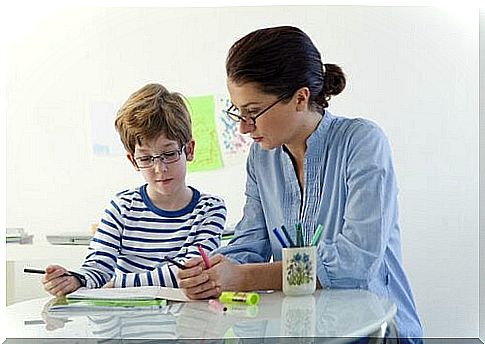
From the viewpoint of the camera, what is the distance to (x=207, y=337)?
1.80 m

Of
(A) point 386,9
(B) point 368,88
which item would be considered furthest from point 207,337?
(A) point 386,9

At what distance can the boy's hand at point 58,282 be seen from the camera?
2.51m

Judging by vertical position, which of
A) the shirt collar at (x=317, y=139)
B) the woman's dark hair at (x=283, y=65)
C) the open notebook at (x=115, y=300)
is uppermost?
the woman's dark hair at (x=283, y=65)

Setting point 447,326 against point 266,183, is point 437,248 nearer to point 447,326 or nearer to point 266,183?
point 447,326

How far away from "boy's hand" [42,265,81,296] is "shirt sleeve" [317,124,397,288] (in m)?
0.72

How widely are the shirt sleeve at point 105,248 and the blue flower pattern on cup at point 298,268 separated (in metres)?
0.70

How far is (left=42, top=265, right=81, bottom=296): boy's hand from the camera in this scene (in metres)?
2.51

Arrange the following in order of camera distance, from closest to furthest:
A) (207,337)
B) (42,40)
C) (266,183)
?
(207,337) → (266,183) → (42,40)

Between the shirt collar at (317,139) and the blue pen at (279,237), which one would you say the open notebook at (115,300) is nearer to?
the blue pen at (279,237)

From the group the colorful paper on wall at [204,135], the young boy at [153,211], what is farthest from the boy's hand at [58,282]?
the colorful paper on wall at [204,135]

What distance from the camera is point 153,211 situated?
106 inches

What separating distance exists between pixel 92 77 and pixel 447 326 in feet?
4.51

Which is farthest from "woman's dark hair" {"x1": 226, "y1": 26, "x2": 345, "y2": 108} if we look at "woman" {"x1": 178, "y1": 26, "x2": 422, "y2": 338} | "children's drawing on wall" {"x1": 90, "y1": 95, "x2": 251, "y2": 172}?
"children's drawing on wall" {"x1": 90, "y1": 95, "x2": 251, "y2": 172}

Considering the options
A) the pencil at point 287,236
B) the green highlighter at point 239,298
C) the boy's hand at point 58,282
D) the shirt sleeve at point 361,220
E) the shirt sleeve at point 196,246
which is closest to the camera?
the green highlighter at point 239,298
